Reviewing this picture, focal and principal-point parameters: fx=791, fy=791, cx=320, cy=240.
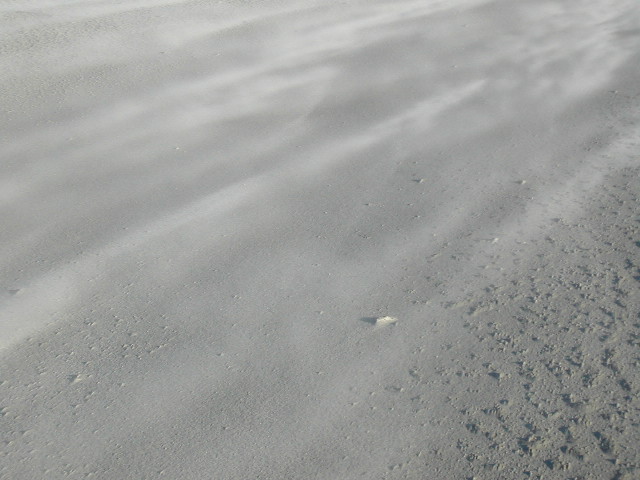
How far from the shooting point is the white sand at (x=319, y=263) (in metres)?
2.56

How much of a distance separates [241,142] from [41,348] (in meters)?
2.20

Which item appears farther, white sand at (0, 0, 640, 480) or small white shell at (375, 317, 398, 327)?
small white shell at (375, 317, 398, 327)

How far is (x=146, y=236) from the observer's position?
3803mm

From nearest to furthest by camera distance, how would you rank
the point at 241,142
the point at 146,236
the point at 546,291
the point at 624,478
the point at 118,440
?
1. the point at 624,478
2. the point at 118,440
3. the point at 546,291
4. the point at 146,236
5. the point at 241,142

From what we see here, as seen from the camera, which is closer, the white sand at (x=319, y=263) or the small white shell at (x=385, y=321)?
the white sand at (x=319, y=263)

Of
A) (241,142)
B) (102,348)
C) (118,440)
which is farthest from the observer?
(241,142)

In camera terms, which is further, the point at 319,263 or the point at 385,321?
the point at 319,263

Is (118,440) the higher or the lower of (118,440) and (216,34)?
the higher

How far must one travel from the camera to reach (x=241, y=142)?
192 inches

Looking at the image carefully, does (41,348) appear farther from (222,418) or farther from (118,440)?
(222,418)

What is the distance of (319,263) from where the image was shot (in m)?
3.55

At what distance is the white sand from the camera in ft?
8.39

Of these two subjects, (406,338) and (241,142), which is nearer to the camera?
(406,338)

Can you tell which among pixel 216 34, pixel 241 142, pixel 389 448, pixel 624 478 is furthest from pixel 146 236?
pixel 216 34
